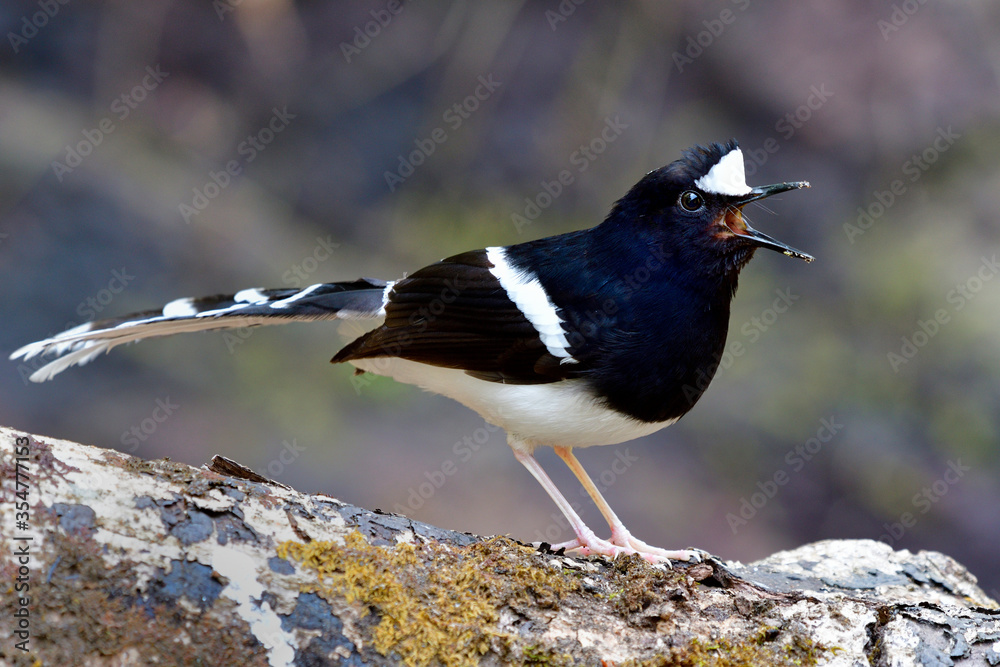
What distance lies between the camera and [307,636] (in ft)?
7.44

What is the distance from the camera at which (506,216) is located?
859 cm

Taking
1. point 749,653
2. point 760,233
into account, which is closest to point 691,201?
point 760,233

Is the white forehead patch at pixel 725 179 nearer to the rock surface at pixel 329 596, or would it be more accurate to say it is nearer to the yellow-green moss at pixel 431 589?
the rock surface at pixel 329 596

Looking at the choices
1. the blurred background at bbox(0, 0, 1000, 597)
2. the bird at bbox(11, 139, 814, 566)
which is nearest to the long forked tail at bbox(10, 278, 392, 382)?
the bird at bbox(11, 139, 814, 566)

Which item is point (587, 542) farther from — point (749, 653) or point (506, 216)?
point (506, 216)

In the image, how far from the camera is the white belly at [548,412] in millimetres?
Answer: 3578

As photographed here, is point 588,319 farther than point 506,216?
No

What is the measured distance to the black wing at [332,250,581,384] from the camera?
366cm

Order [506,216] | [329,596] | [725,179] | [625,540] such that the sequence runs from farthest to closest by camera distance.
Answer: [506,216]
[625,540]
[725,179]
[329,596]

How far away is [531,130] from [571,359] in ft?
18.3

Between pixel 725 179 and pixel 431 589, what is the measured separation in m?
2.16

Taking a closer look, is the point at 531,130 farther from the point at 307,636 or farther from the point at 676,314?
the point at 307,636

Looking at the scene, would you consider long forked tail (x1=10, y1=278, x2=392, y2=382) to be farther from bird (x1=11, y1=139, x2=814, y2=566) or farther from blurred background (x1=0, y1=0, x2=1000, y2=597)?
blurred background (x1=0, y1=0, x2=1000, y2=597)

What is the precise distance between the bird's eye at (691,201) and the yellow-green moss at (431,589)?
1.75m
